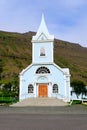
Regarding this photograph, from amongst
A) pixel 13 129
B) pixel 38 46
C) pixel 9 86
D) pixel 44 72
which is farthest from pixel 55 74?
pixel 13 129

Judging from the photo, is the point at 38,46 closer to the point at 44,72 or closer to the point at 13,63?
the point at 44,72

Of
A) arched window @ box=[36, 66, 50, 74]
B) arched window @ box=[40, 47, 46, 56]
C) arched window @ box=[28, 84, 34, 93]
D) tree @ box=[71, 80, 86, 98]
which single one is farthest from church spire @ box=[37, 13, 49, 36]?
tree @ box=[71, 80, 86, 98]

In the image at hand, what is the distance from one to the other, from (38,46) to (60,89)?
320 inches

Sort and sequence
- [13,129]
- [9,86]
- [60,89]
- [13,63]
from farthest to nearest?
[13,63], [9,86], [60,89], [13,129]

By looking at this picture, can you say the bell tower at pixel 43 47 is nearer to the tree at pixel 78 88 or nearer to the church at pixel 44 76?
the church at pixel 44 76

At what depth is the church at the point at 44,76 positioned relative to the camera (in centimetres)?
5344

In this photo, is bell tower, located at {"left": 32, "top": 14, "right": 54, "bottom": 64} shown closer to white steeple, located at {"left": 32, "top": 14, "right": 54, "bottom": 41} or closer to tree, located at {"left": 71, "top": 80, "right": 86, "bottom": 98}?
white steeple, located at {"left": 32, "top": 14, "right": 54, "bottom": 41}

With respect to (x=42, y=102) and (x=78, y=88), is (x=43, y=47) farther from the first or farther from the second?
(x=78, y=88)

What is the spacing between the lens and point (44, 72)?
179 feet

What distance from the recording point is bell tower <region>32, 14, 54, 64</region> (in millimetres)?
54562

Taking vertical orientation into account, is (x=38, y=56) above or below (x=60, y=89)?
above

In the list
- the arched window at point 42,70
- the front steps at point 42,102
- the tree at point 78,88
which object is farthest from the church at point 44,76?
the tree at point 78,88

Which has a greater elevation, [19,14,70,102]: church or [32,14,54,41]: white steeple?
[32,14,54,41]: white steeple

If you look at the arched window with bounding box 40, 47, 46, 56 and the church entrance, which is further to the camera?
the arched window with bounding box 40, 47, 46, 56
